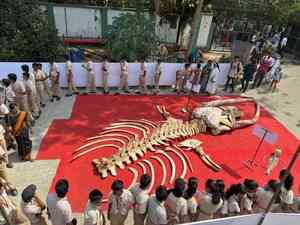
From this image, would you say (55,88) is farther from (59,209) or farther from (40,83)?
(59,209)

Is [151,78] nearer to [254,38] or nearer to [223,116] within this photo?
[223,116]

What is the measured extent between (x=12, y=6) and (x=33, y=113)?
564 cm

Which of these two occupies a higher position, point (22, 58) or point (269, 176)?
point (22, 58)

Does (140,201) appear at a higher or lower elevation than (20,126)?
higher

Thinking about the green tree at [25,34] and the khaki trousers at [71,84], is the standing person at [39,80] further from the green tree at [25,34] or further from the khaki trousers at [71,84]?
the green tree at [25,34]

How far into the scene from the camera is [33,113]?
28.0 ft

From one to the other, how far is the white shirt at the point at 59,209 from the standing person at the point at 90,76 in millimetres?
6428

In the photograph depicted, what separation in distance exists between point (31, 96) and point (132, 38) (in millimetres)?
5429

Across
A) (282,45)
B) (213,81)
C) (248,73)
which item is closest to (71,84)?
(213,81)

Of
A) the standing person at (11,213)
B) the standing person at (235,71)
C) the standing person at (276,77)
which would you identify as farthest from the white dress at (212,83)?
the standing person at (11,213)

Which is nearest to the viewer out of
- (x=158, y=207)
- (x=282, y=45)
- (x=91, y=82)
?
(x=158, y=207)

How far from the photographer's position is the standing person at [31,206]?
3.99 meters

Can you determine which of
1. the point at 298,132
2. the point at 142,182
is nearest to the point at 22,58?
the point at 142,182

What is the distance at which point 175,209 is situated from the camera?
14.5 ft
